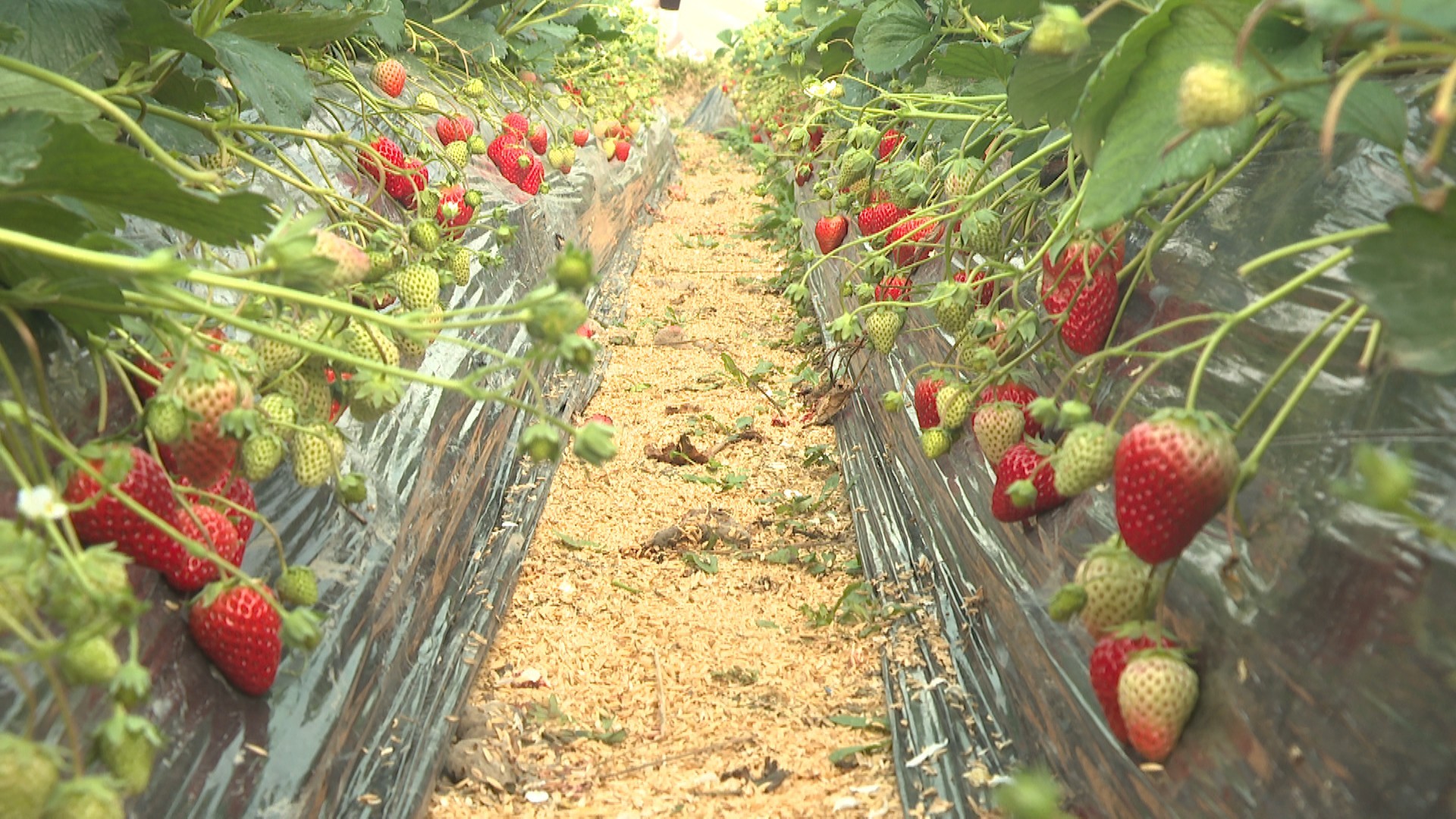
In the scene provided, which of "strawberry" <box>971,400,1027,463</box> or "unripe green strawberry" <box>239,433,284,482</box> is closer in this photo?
"unripe green strawberry" <box>239,433,284,482</box>

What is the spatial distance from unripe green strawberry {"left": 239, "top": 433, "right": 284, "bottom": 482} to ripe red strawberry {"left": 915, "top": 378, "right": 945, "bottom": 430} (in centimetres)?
94

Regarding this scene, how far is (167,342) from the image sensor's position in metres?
1.15

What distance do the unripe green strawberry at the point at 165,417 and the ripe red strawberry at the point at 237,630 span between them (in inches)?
7.5

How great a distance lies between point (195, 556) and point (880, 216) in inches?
60.8

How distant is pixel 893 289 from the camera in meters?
2.07

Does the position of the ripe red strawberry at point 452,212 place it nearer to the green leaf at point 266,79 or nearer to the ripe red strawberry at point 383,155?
the ripe red strawberry at point 383,155

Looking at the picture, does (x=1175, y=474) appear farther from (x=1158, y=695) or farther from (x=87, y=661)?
(x=87, y=661)

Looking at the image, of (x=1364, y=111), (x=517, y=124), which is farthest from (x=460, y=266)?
(x=517, y=124)

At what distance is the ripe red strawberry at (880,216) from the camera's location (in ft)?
7.66

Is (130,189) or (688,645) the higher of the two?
(688,645)

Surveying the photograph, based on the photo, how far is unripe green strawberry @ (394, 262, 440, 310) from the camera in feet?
5.39

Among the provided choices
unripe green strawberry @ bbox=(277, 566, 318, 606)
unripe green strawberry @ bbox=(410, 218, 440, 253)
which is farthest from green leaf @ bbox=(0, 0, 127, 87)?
unripe green strawberry @ bbox=(277, 566, 318, 606)

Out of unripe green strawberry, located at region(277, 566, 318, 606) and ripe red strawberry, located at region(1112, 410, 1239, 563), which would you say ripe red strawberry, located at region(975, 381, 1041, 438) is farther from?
unripe green strawberry, located at region(277, 566, 318, 606)

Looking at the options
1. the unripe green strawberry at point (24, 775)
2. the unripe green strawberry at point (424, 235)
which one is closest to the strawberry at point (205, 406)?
the unripe green strawberry at point (24, 775)
